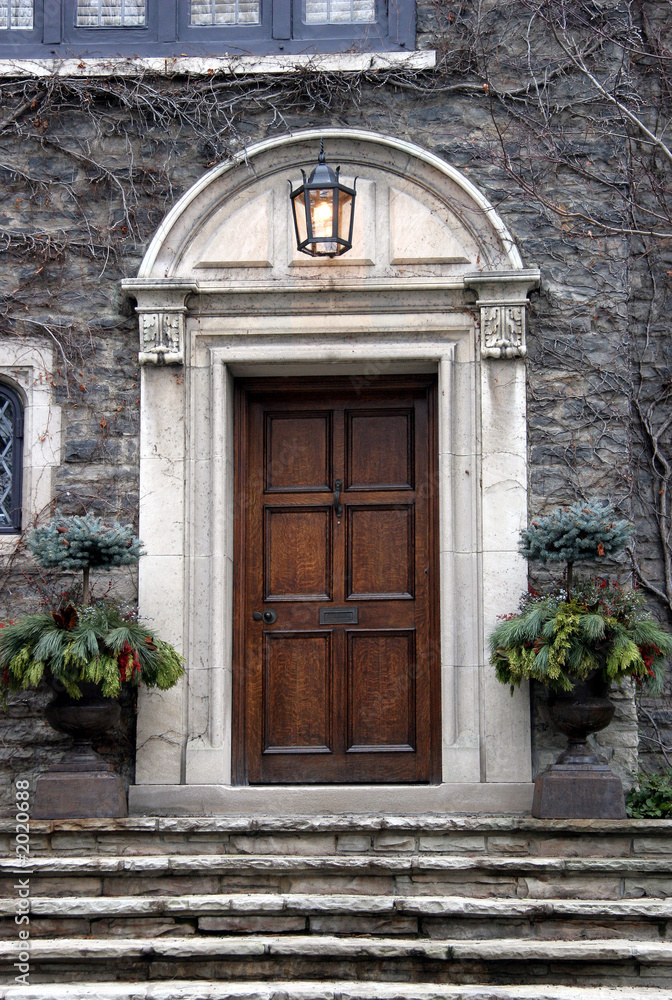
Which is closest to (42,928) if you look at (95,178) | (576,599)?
(576,599)

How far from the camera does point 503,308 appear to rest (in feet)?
19.4

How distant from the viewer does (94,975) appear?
4477 mm

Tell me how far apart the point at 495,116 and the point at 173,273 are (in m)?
1.89

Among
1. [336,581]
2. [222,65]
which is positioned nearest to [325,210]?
[222,65]

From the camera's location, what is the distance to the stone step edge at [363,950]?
14.3ft

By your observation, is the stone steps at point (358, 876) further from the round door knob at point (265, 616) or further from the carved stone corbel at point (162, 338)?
the carved stone corbel at point (162, 338)

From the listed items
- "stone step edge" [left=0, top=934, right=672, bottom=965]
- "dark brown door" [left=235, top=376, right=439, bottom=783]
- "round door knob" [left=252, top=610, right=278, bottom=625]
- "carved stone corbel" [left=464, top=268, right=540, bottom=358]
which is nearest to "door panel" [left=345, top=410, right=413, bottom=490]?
"dark brown door" [left=235, top=376, right=439, bottom=783]

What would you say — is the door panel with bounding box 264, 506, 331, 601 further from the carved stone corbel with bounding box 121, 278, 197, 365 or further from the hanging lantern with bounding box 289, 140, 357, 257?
the hanging lantern with bounding box 289, 140, 357, 257

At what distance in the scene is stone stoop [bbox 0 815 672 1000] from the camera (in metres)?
4.38

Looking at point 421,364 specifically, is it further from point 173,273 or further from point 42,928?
point 42,928

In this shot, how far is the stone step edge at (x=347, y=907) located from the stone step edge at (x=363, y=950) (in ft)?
0.36

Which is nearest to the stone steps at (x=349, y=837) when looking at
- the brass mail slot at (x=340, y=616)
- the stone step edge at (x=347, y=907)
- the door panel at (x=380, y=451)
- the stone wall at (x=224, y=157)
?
the stone step edge at (x=347, y=907)

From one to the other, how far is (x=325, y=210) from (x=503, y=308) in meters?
1.03

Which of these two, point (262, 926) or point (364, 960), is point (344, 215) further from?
point (364, 960)
